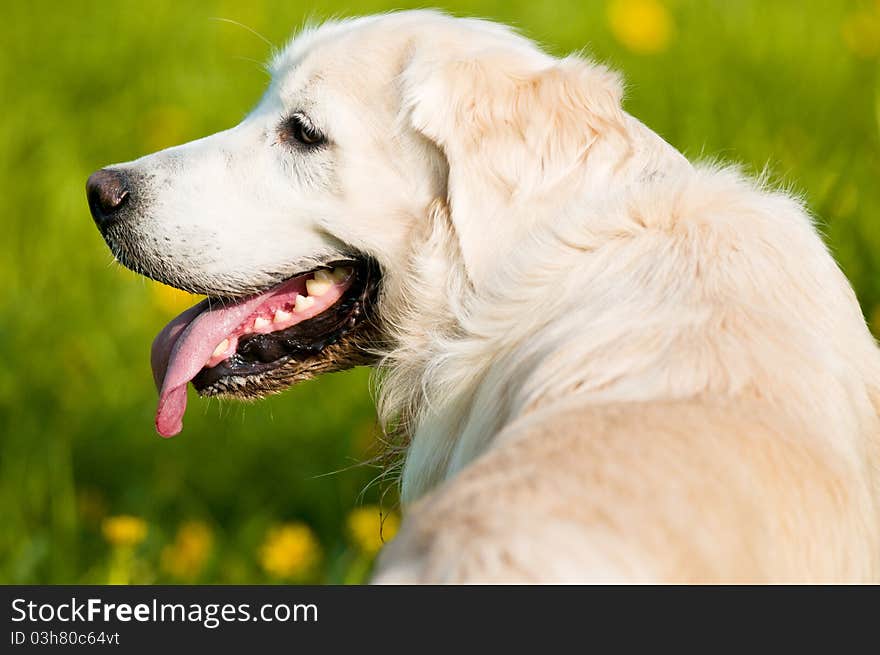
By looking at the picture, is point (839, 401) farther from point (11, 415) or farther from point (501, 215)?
point (11, 415)

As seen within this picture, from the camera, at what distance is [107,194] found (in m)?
2.87

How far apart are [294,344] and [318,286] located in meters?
0.15

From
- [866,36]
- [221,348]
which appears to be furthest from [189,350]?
[866,36]

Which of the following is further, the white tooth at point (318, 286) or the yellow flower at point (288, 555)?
the yellow flower at point (288, 555)

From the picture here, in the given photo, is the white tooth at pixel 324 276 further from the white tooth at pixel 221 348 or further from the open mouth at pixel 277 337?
the white tooth at pixel 221 348

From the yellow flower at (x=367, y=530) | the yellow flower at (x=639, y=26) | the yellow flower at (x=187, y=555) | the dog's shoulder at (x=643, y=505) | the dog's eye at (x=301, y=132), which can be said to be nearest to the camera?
the dog's shoulder at (x=643, y=505)

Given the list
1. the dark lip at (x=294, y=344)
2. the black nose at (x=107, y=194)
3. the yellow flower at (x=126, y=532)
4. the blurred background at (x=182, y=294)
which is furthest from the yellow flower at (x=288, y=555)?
the black nose at (x=107, y=194)

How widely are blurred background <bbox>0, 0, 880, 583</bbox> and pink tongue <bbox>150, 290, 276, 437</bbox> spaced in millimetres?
450

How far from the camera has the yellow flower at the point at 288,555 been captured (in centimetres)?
368

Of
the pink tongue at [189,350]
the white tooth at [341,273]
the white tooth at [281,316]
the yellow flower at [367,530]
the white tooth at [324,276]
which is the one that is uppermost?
the white tooth at [341,273]

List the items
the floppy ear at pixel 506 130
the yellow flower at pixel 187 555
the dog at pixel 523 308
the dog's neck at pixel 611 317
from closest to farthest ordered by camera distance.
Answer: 1. the dog at pixel 523 308
2. the dog's neck at pixel 611 317
3. the floppy ear at pixel 506 130
4. the yellow flower at pixel 187 555

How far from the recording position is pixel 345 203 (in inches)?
107

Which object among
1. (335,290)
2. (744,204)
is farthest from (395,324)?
(744,204)

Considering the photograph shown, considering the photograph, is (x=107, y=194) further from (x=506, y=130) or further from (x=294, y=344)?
(x=506, y=130)
